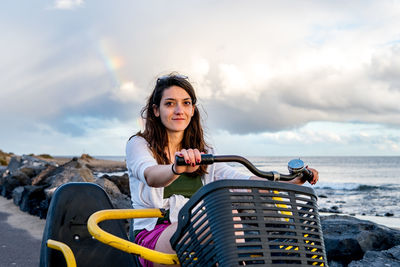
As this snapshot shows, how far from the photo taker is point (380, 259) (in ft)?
14.9

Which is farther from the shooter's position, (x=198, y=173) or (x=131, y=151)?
(x=198, y=173)

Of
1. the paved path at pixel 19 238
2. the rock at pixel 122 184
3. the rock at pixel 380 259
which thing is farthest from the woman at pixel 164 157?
the rock at pixel 122 184

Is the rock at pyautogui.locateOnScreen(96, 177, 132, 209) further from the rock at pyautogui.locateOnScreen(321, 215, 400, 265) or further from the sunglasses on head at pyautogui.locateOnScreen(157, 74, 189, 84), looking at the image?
the sunglasses on head at pyautogui.locateOnScreen(157, 74, 189, 84)

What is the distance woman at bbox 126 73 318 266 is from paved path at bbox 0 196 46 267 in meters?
3.47

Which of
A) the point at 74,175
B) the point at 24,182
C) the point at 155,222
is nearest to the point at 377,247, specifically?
the point at 155,222

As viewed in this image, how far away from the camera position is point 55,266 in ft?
8.55

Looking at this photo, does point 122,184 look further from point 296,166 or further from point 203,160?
point 203,160

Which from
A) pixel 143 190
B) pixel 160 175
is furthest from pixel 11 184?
pixel 160 175

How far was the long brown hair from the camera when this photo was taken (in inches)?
117

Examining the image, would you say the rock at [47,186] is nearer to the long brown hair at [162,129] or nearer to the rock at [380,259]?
the rock at [380,259]

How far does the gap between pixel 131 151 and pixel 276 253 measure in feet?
4.57

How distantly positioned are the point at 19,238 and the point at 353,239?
17.1 feet

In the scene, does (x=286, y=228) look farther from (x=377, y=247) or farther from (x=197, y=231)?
(x=377, y=247)

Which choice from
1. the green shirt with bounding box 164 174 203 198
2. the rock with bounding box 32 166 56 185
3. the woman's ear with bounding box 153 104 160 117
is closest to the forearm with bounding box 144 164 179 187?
the green shirt with bounding box 164 174 203 198
